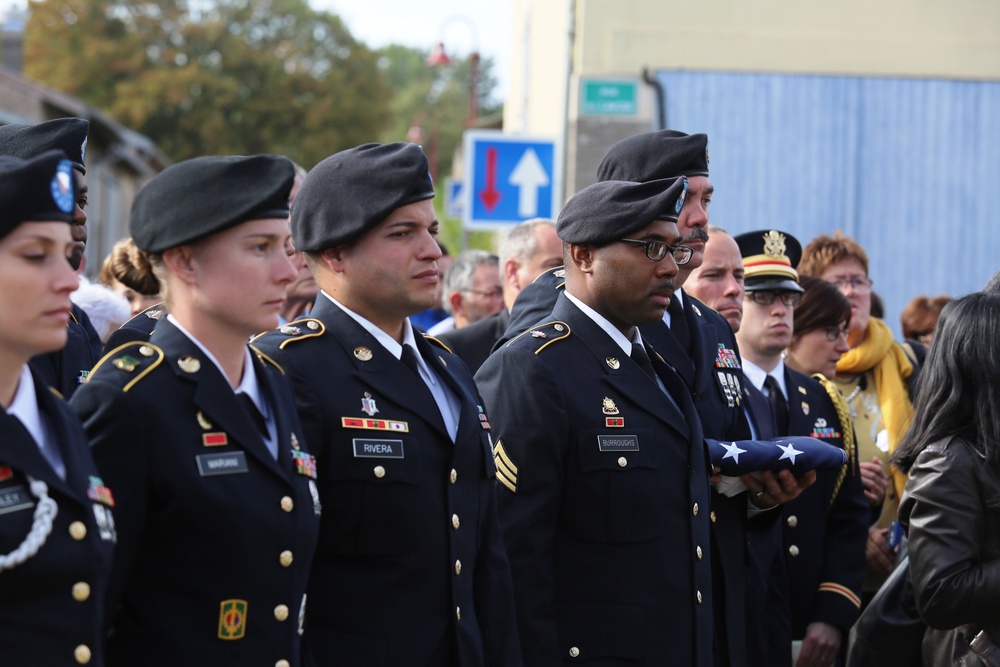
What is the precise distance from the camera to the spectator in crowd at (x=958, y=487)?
4.18 metres

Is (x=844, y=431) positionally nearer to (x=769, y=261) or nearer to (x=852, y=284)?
(x=769, y=261)

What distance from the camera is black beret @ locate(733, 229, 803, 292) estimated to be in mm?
5910

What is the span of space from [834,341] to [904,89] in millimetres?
7644

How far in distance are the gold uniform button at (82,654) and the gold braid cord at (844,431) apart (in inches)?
142

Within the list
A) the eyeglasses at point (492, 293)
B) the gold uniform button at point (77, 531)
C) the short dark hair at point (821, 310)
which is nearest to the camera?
the gold uniform button at point (77, 531)

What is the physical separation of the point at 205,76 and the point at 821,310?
44.5 metres

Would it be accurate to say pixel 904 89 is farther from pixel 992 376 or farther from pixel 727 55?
pixel 992 376

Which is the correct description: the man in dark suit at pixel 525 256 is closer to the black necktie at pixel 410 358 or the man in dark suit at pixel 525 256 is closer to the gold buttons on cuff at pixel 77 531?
the black necktie at pixel 410 358

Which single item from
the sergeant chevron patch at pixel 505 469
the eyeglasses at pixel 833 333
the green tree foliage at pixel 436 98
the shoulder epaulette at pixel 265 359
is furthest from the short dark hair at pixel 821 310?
the green tree foliage at pixel 436 98

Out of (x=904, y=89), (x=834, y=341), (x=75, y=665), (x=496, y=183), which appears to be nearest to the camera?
(x=75, y=665)

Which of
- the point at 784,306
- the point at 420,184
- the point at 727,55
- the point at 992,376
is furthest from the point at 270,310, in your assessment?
the point at 727,55

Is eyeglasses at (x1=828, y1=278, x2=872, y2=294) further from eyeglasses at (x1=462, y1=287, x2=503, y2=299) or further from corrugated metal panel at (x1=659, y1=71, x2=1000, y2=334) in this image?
corrugated metal panel at (x1=659, y1=71, x2=1000, y2=334)

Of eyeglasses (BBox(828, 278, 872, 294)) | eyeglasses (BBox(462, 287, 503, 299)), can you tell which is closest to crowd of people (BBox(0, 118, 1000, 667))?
eyeglasses (BBox(828, 278, 872, 294))

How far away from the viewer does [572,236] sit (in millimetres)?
4402
